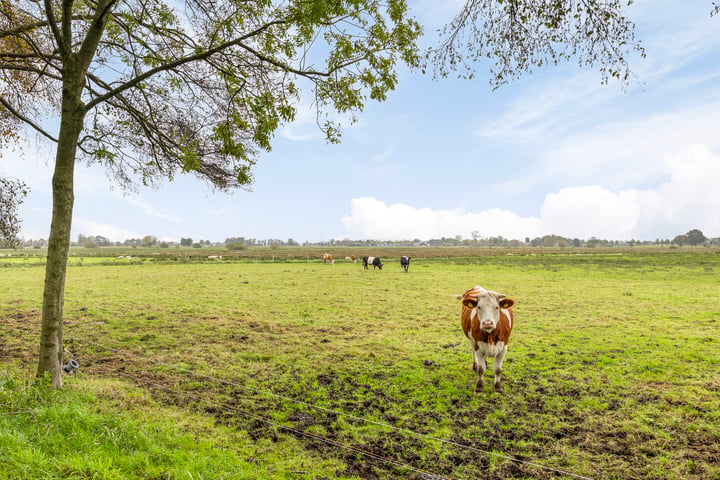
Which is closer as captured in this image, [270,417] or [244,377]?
[270,417]

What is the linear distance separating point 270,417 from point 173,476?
175 centimetres

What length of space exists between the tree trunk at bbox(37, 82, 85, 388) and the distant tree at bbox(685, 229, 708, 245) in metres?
249

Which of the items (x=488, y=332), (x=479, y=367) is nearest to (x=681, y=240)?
(x=479, y=367)

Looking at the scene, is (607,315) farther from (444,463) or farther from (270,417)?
(270,417)

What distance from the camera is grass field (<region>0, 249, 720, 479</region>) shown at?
155 inches

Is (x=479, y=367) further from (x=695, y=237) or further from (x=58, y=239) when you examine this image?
(x=695, y=237)

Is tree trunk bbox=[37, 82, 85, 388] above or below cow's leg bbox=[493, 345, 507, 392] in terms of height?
above

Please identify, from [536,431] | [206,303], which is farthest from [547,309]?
[206,303]

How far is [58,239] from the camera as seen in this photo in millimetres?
5273

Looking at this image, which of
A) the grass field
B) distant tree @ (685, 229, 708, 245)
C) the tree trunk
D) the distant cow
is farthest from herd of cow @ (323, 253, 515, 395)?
distant tree @ (685, 229, 708, 245)

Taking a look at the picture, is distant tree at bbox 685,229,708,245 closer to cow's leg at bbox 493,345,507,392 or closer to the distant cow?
the distant cow

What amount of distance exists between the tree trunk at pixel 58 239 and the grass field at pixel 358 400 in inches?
16.6

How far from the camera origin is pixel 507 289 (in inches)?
795

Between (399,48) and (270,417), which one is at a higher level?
(399,48)
